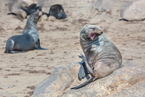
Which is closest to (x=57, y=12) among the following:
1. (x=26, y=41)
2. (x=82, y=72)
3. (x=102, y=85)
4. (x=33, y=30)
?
(x=33, y=30)

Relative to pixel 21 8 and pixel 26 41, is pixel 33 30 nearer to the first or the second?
pixel 26 41

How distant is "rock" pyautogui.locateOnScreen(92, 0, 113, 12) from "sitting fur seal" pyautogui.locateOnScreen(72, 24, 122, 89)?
9459 mm

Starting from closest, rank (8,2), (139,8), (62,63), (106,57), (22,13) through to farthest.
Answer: (106,57)
(62,63)
(139,8)
(22,13)
(8,2)

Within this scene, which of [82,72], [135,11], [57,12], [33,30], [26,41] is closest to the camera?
[82,72]

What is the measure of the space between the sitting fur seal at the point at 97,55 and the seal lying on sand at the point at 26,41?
4644 millimetres

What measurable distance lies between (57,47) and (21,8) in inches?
204

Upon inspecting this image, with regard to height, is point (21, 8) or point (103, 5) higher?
point (21, 8)

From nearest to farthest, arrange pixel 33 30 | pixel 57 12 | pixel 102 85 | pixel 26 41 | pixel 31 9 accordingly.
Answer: pixel 102 85, pixel 26 41, pixel 33 30, pixel 57 12, pixel 31 9

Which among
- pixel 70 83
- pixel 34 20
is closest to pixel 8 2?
pixel 34 20

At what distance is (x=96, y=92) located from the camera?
346cm

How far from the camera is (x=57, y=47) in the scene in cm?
856

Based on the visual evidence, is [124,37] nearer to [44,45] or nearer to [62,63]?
[44,45]

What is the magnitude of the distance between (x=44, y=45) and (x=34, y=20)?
1052 mm

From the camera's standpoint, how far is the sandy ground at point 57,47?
4.79 meters
